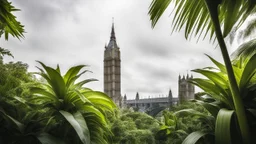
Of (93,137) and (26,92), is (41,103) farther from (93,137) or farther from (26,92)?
(93,137)

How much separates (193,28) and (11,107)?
6.21ft

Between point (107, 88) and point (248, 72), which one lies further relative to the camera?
point (107, 88)

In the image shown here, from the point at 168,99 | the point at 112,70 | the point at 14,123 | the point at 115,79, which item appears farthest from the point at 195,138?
the point at 168,99

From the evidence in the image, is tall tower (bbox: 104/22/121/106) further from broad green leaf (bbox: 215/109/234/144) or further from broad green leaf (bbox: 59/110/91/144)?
broad green leaf (bbox: 215/109/234/144)

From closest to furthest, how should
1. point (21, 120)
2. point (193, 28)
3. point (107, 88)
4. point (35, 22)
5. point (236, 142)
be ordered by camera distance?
point (236, 142) < point (193, 28) < point (21, 120) < point (35, 22) < point (107, 88)

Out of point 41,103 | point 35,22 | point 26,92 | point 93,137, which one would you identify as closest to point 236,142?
point 93,137

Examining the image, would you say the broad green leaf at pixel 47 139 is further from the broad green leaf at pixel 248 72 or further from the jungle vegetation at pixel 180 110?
the broad green leaf at pixel 248 72

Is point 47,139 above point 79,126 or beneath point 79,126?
beneath

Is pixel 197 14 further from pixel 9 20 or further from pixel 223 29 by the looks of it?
pixel 9 20

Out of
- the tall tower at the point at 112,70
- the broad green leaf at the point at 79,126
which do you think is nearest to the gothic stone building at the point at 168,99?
the tall tower at the point at 112,70

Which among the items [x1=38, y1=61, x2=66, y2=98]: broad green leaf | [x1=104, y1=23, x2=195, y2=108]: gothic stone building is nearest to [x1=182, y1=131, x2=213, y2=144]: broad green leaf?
[x1=38, y1=61, x2=66, y2=98]: broad green leaf

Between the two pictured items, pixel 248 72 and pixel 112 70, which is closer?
pixel 248 72

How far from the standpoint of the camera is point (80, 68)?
9.47 feet

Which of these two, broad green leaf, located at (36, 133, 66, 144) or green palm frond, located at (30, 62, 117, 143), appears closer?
broad green leaf, located at (36, 133, 66, 144)
